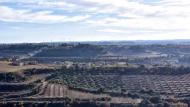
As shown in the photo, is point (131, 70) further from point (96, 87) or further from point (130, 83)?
point (96, 87)

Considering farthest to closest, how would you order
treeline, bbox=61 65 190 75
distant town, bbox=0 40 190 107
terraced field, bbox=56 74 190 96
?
treeline, bbox=61 65 190 75 → terraced field, bbox=56 74 190 96 → distant town, bbox=0 40 190 107

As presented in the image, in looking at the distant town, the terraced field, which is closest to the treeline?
the distant town

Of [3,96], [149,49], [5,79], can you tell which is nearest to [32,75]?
[5,79]

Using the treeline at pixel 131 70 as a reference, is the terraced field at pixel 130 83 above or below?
below

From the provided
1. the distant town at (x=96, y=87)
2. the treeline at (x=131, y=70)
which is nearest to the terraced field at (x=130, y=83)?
→ the distant town at (x=96, y=87)

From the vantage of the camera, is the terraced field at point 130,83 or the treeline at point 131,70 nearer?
the terraced field at point 130,83

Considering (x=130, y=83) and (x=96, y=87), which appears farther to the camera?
(x=130, y=83)

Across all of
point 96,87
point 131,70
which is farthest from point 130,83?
point 131,70

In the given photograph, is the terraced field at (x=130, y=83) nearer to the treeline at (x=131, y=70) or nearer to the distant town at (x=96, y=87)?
the distant town at (x=96, y=87)

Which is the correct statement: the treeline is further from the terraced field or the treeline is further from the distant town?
the terraced field

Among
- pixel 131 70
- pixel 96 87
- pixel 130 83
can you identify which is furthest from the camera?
pixel 131 70

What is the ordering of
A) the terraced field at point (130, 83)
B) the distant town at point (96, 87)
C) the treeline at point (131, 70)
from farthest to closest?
Result: the treeline at point (131, 70) < the terraced field at point (130, 83) < the distant town at point (96, 87)

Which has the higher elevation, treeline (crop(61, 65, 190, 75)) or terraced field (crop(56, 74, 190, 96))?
treeline (crop(61, 65, 190, 75))

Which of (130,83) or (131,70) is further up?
(131,70)
